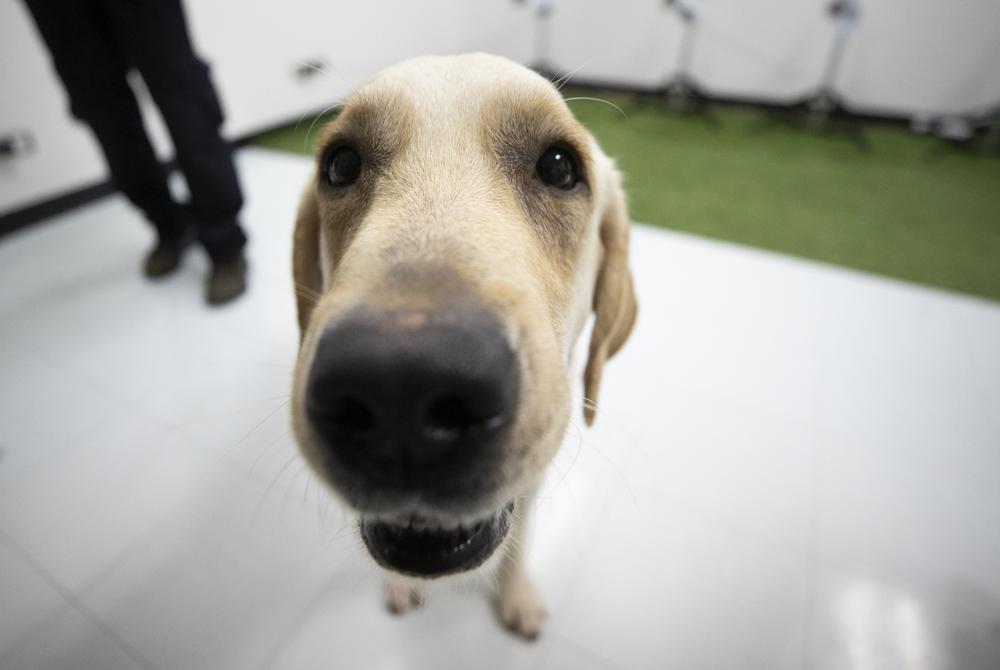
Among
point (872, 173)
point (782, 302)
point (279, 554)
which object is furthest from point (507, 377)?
point (872, 173)

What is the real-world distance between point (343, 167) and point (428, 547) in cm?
96

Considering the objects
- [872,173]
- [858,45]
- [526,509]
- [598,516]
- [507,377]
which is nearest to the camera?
[507,377]

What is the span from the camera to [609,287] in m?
1.51

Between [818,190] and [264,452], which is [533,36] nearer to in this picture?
[818,190]

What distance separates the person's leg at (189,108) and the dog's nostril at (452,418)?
289 cm

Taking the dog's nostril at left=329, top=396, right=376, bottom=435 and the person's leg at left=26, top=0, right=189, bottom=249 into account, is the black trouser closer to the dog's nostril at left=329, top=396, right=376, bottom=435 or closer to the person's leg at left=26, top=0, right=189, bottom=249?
the person's leg at left=26, top=0, right=189, bottom=249

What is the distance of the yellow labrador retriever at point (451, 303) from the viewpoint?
665mm

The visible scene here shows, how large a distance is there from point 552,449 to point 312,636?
1299mm

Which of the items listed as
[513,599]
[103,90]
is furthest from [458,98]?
[103,90]

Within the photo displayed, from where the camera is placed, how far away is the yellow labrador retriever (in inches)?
26.2

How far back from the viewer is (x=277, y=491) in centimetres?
200

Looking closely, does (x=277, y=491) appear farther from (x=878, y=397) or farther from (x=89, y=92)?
(x=878, y=397)

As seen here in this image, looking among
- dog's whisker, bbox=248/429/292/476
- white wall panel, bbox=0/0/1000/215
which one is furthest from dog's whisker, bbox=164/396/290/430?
white wall panel, bbox=0/0/1000/215

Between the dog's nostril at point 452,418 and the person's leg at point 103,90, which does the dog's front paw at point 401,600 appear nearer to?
the dog's nostril at point 452,418
